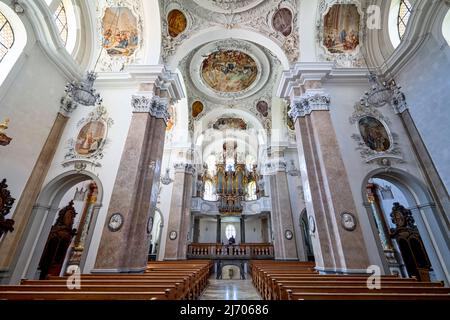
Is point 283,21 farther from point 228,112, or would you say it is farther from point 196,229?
point 196,229

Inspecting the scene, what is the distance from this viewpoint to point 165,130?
905 centimetres

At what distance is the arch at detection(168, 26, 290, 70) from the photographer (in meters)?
9.66

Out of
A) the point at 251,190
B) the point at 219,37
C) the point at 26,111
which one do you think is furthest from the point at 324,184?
the point at 251,190

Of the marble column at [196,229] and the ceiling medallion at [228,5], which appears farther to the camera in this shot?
the marble column at [196,229]

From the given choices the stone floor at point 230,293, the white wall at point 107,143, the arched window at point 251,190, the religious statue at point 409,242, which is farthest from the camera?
the arched window at point 251,190

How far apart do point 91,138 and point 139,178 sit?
262 cm

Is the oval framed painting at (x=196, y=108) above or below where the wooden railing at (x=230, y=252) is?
above

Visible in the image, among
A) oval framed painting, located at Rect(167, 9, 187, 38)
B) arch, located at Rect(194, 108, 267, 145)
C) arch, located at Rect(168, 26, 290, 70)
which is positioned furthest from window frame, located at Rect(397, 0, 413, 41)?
oval framed painting, located at Rect(167, 9, 187, 38)

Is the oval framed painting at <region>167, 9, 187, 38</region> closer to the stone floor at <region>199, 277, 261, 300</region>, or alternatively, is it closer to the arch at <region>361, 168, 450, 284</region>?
the arch at <region>361, 168, 450, 284</region>

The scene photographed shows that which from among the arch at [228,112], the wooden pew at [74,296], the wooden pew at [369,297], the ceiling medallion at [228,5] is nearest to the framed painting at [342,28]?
the ceiling medallion at [228,5]

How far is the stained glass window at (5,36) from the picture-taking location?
598 cm

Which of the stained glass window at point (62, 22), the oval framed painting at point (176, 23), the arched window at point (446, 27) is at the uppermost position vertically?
the oval framed painting at point (176, 23)

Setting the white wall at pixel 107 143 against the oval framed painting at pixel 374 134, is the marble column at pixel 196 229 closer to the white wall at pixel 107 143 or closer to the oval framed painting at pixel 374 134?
the white wall at pixel 107 143

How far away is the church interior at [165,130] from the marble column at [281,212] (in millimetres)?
126
